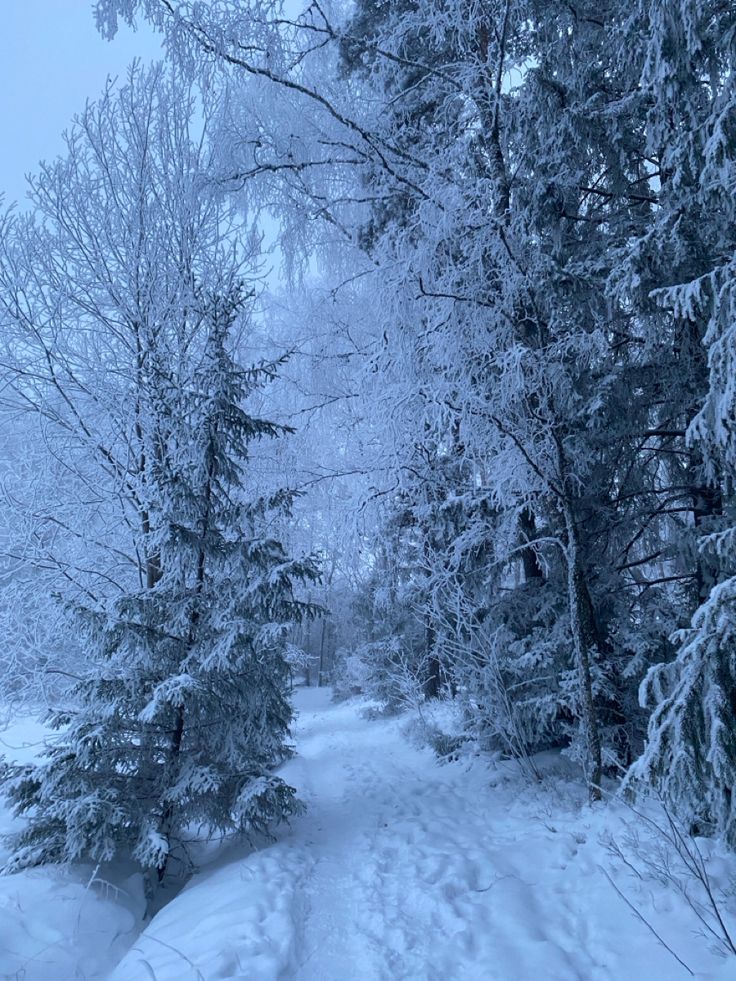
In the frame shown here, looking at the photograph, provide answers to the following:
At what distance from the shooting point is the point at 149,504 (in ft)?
16.6

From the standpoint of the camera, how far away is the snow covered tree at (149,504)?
4.35 meters

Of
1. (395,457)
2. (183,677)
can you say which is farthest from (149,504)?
(395,457)

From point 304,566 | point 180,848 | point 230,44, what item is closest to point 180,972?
point 180,848

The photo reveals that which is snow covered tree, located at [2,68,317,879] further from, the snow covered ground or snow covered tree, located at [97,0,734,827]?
snow covered tree, located at [97,0,734,827]

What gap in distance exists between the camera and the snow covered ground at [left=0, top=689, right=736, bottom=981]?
2.85 m

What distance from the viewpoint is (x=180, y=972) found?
9.70 ft

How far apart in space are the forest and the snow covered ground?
1.5 inches

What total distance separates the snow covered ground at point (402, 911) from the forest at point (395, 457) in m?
0.04

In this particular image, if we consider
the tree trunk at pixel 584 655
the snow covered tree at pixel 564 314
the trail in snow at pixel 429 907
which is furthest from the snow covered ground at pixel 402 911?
the snow covered tree at pixel 564 314

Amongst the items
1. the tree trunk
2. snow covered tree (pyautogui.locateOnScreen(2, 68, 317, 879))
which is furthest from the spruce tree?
the tree trunk

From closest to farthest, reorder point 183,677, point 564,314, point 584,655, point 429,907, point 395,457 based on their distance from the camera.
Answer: point 429,907, point 183,677, point 584,655, point 564,314, point 395,457

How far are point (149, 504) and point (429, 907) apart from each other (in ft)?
12.5

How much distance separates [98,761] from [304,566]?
2.19 metres

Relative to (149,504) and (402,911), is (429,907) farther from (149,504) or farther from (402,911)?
(149,504)
